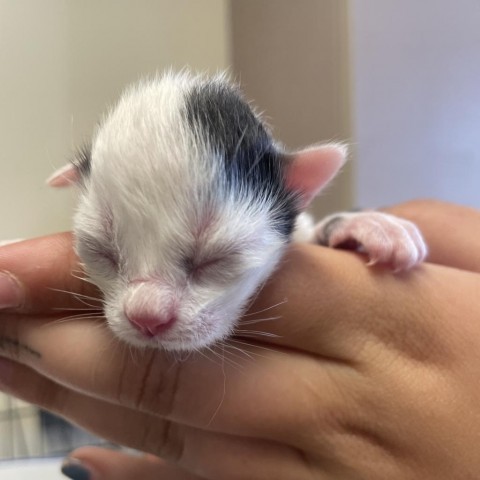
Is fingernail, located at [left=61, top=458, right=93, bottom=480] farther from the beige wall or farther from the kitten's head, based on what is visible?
the beige wall

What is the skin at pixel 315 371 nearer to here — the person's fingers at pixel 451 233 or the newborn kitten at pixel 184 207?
the newborn kitten at pixel 184 207

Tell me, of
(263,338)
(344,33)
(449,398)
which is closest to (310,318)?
(263,338)

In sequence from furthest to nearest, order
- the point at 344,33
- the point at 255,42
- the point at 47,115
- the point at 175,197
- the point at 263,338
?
the point at 255,42, the point at 47,115, the point at 344,33, the point at 263,338, the point at 175,197

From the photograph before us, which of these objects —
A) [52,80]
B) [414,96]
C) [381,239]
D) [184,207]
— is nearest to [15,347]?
[184,207]

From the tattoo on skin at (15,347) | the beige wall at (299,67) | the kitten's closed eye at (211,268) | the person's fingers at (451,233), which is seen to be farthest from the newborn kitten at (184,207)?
the beige wall at (299,67)

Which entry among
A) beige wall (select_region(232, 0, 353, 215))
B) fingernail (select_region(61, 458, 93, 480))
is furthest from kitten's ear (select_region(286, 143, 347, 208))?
beige wall (select_region(232, 0, 353, 215))

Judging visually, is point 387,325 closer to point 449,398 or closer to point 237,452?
point 449,398
